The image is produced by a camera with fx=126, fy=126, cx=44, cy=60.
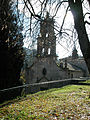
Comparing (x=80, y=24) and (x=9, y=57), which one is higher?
(x=9, y=57)

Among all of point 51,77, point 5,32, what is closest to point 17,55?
point 5,32

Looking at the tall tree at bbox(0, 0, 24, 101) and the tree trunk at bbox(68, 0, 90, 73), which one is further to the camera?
the tall tree at bbox(0, 0, 24, 101)

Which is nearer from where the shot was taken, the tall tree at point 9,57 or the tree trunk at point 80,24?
the tree trunk at point 80,24

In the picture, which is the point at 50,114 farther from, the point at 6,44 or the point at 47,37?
the point at 6,44

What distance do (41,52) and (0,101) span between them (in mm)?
4581

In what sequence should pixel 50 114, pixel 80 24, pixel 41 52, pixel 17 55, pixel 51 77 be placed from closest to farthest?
pixel 80 24 → pixel 50 114 → pixel 41 52 → pixel 17 55 → pixel 51 77

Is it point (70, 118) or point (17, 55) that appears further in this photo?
point (17, 55)

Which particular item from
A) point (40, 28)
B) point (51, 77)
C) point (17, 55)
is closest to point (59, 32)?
point (40, 28)

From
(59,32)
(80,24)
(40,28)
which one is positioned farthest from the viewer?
(40,28)

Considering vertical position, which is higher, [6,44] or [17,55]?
[6,44]

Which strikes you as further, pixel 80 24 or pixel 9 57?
pixel 9 57

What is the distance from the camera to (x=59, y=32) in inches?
197

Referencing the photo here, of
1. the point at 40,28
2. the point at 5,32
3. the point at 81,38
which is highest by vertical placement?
the point at 5,32

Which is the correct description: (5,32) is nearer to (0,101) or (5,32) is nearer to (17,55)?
(17,55)
